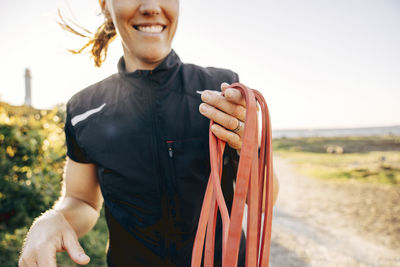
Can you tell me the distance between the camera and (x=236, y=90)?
0.87 meters

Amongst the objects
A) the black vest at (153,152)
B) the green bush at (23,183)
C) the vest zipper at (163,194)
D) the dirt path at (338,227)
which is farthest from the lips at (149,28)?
the dirt path at (338,227)

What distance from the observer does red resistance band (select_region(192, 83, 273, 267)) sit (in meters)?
0.70

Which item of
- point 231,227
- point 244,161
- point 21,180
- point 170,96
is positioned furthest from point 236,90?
point 21,180

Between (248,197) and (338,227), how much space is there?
5.27 m

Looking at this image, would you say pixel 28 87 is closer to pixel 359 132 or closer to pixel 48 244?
pixel 48 244

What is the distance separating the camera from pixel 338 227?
16.2ft

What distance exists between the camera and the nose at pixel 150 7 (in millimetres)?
1229

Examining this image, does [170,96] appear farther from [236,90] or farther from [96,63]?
[96,63]

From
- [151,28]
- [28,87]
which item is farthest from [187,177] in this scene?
[28,87]

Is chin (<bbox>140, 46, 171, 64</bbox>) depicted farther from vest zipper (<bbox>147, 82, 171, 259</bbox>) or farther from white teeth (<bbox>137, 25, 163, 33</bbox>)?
vest zipper (<bbox>147, 82, 171, 259</bbox>)

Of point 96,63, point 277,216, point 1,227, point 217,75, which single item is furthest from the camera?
point 277,216

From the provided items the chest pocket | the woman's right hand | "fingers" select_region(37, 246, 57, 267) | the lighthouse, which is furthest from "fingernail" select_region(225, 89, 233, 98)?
the lighthouse

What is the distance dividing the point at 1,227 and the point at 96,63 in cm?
290

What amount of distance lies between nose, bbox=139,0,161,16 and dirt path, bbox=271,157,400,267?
151 inches
